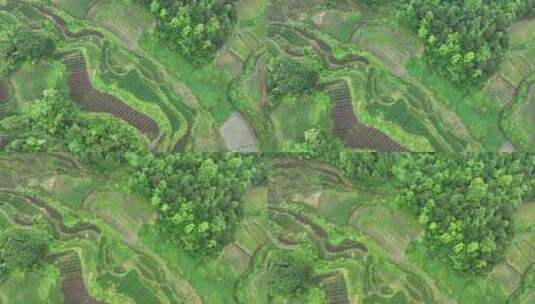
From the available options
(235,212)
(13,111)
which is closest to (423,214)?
(235,212)

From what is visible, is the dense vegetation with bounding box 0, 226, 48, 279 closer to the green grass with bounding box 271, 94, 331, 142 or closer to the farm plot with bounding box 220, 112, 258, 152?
the farm plot with bounding box 220, 112, 258, 152

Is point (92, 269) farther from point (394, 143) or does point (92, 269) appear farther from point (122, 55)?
point (394, 143)

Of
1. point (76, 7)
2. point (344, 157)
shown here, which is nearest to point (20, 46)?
point (76, 7)

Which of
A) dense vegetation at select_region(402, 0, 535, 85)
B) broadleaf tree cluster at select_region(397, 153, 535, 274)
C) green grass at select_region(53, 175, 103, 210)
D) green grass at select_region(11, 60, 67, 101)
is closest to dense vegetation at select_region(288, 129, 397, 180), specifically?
broadleaf tree cluster at select_region(397, 153, 535, 274)

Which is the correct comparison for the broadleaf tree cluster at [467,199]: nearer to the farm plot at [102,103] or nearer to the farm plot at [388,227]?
the farm plot at [388,227]

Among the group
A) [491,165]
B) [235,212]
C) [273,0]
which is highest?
[273,0]

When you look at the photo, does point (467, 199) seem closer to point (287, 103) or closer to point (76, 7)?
point (287, 103)

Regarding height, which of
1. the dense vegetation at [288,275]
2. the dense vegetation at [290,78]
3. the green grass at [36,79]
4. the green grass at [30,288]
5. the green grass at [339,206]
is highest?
the dense vegetation at [290,78]

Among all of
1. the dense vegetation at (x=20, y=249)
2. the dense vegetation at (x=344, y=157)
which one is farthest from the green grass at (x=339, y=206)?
the dense vegetation at (x=20, y=249)
